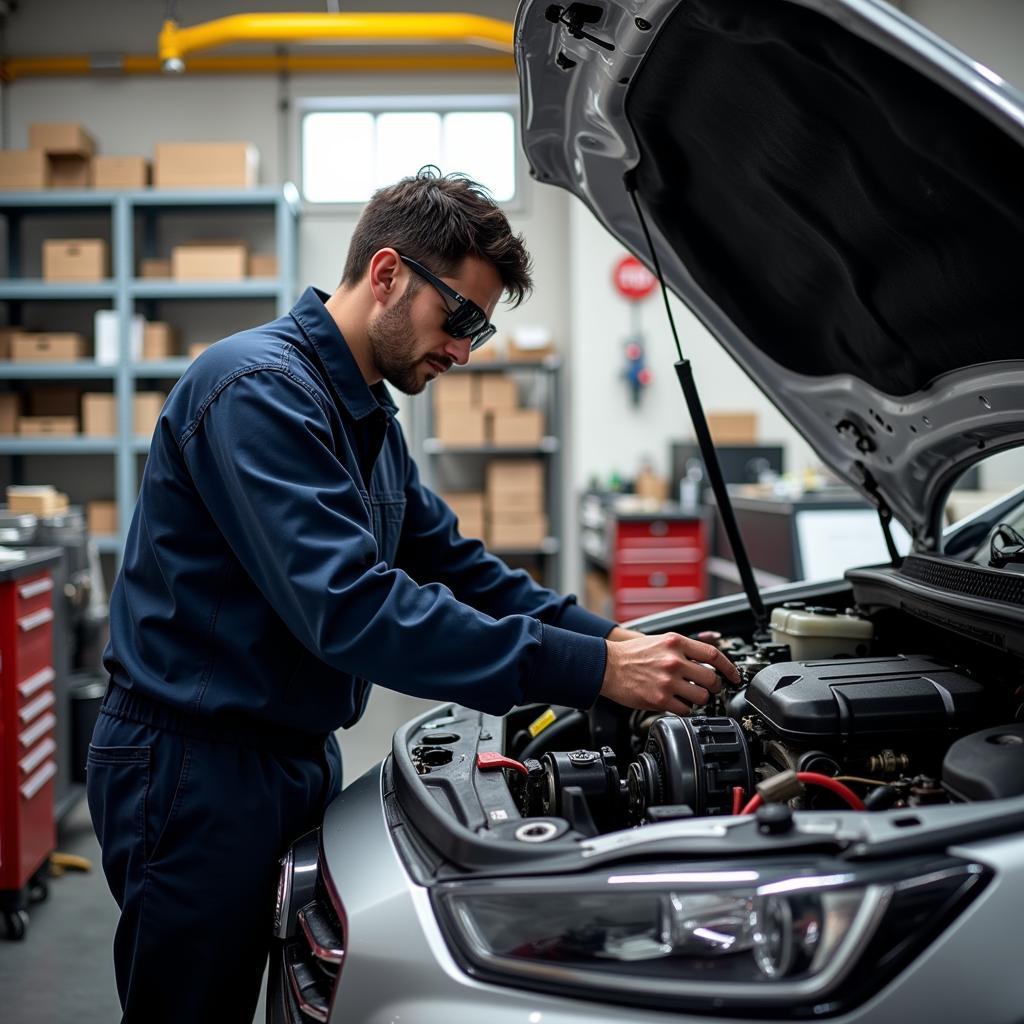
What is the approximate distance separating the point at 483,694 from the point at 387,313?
0.55m

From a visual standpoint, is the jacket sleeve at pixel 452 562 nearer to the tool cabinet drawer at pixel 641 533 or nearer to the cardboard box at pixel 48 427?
the tool cabinet drawer at pixel 641 533

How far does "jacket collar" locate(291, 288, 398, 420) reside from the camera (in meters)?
1.31

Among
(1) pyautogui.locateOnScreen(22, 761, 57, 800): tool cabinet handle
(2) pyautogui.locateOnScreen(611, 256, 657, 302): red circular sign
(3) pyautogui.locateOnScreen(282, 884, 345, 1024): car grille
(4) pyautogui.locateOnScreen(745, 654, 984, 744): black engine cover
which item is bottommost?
(1) pyautogui.locateOnScreen(22, 761, 57, 800): tool cabinet handle

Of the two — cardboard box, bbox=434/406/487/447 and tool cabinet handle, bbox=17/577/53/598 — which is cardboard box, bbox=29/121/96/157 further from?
tool cabinet handle, bbox=17/577/53/598

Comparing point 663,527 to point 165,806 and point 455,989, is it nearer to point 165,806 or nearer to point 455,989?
point 165,806

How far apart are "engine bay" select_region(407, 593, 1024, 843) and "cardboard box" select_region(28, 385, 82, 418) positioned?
17.0 ft

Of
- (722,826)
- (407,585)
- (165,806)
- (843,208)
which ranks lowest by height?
(165,806)

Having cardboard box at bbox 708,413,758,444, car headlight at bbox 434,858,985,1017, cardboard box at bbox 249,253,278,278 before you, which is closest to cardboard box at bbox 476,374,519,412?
cardboard box at bbox 708,413,758,444

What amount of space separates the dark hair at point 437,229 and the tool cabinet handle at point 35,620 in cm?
159

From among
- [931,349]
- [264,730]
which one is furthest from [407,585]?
[931,349]

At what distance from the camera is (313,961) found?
0.99 meters

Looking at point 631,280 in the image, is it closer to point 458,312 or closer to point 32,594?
point 32,594

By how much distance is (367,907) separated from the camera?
848 millimetres

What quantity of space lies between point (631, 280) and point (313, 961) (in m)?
5.26
